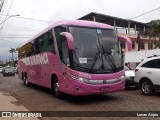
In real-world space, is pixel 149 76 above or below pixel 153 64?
below

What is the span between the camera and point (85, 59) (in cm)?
983

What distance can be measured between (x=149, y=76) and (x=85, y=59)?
3.29 metres

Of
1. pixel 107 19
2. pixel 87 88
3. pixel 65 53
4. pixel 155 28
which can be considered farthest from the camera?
pixel 107 19

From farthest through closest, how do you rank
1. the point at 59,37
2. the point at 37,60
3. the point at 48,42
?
the point at 37,60, the point at 48,42, the point at 59,37

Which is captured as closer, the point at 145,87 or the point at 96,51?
the point at 96,51

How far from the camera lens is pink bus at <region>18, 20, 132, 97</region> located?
9664 mm

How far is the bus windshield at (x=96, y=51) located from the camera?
9805 mm

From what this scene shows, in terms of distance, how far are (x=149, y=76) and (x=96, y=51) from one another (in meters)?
2.87

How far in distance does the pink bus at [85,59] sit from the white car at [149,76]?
143 centimetres

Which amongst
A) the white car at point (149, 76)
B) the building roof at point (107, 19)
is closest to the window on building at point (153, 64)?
the white car at point (149, 76)

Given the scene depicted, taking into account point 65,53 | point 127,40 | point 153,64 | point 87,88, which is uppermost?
point 127,40

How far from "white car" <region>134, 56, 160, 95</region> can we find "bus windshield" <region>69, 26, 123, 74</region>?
1656 millimetres

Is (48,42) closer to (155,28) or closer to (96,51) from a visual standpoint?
(96,51)

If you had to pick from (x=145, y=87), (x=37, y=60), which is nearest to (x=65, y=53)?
(x=145, y=87)
